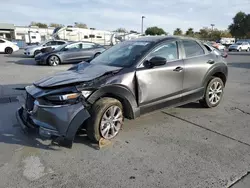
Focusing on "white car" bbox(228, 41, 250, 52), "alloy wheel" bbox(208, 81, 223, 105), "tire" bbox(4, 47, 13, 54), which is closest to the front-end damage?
"alloy wheel" bbox(208, 81, 223, 105)

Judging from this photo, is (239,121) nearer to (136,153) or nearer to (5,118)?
(136,153)

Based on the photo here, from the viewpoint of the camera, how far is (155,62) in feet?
12.0

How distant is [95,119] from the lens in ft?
10.4

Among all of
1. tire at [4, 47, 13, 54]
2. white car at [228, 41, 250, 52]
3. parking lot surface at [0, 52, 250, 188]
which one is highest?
white car at [228, 41, 250, 52]

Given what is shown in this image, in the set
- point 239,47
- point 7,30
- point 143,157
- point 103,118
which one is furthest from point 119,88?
point 7,30

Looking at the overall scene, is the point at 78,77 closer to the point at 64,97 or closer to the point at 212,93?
the point at 64,97

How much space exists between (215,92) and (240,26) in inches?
2788

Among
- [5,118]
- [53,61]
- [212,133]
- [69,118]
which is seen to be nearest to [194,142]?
[212,133]

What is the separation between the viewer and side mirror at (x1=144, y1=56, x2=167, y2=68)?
12.0 feet

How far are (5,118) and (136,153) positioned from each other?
285 cm

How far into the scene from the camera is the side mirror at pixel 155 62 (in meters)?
3.66

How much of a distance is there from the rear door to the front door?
17 centimetres

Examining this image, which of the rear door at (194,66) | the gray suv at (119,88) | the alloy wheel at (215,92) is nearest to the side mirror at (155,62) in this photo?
the gray suv at (119,88)

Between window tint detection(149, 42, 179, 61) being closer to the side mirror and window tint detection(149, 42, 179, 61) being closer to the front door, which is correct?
the front door
